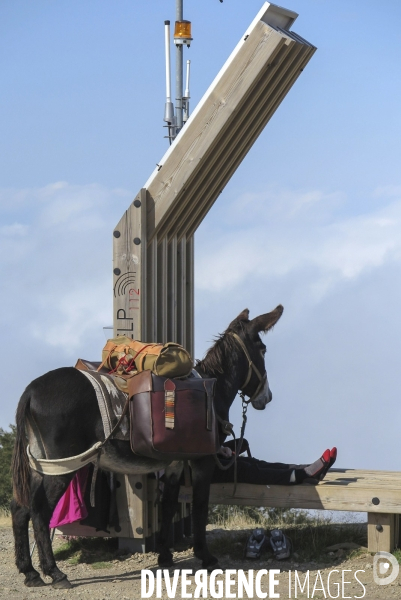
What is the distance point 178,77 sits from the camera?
31.3ft

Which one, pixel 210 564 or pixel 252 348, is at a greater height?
pixel 252 348

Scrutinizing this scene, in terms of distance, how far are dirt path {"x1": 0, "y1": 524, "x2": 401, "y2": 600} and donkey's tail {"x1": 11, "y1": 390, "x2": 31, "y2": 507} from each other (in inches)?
25.2

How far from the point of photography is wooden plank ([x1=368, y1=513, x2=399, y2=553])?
6105 millimetres

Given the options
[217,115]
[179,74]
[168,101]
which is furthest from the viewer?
[179,74]

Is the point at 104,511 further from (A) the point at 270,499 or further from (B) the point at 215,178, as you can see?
(B) the point at 215,178

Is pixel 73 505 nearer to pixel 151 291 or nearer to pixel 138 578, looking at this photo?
pixel 138 578

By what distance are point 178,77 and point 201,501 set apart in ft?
17.8

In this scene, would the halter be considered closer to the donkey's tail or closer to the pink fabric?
the pink fabric

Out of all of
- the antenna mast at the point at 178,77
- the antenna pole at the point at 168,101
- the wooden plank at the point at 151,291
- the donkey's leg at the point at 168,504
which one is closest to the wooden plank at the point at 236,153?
the wooden plank at the point at 151,291

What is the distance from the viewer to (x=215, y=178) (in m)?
7.36

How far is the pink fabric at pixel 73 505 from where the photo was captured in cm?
630

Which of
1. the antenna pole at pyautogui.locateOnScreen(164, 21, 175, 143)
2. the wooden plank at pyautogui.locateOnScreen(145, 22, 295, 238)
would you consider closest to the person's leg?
the wooden plank at pyautogui.locateOnScreen(145, 22, 295, 238)

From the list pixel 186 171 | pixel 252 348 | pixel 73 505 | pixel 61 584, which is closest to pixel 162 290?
pixel 186 171

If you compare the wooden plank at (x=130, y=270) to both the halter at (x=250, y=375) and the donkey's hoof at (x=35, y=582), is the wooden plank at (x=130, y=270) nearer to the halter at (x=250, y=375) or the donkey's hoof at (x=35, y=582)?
the halter at (x=250, y=375)
